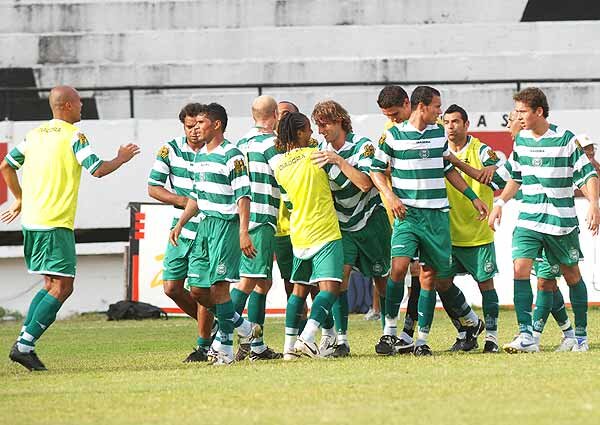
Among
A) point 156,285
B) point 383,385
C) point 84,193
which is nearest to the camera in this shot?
point 383,385

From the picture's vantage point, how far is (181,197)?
10.9 metres

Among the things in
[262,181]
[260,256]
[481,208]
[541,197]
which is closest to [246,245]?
[260,256]

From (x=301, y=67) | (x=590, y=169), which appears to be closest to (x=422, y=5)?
(x=301, y=67)

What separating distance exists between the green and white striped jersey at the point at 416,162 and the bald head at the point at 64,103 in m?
2.37

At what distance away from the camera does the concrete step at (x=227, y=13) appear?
23.0 m

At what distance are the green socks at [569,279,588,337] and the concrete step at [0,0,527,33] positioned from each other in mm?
12510

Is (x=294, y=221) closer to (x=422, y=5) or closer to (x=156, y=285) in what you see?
(x=156, y=285)

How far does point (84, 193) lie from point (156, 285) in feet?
11.0

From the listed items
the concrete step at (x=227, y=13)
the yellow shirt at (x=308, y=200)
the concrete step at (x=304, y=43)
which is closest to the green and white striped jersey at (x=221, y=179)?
the yellow shirt at (x=308, y=200)

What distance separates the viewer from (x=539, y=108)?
10.6 meters

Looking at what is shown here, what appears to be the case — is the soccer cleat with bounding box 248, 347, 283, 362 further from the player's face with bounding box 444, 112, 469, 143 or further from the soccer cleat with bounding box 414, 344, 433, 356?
the player's face with bounding box 444, 112, 469, 143

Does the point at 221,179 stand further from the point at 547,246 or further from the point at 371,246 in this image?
the point at 547,246

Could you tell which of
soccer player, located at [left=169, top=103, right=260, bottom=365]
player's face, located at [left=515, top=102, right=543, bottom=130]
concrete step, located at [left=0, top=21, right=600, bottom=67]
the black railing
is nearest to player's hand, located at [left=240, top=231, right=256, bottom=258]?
soccer player, located at [left=169, top=103, right=260, bottom=365]

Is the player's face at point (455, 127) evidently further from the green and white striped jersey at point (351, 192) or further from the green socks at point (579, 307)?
the green socks at point (579, 307)
